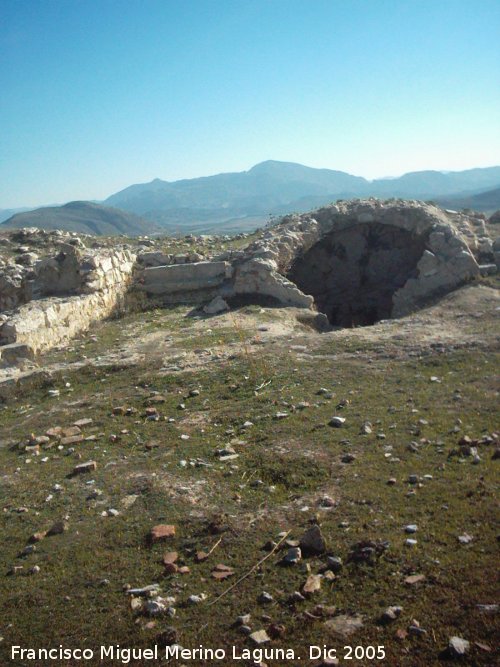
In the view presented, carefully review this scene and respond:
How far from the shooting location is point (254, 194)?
284ft

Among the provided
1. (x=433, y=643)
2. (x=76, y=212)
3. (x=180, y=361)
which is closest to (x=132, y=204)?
(x=76, y=212)

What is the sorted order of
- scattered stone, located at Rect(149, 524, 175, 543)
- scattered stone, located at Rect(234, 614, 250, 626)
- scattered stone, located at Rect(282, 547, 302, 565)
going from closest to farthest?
scattered stone, located at Rect(234, 614, 250, 626) → scattered stone, located at Rect(282, 547, 302, 565) → scattered stone, located at Rect(149, 524, 175, 543)

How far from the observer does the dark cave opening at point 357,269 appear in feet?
43.1

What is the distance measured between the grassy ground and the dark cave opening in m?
5.37

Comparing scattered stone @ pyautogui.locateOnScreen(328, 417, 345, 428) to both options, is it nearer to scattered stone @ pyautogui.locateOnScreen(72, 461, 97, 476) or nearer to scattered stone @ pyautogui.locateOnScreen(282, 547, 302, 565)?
scattered stone @ pyautogui.locateOnScreen(282, 547, 302, 565)

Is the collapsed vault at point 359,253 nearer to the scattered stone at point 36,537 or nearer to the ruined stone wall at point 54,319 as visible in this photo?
the ruined stone wall at point 54,319

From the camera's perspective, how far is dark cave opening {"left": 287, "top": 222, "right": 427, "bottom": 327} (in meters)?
13.1

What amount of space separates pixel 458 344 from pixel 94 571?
5819 mm

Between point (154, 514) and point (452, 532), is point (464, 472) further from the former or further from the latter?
point (154, 514)

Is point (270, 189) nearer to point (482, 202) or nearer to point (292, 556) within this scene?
point (482, 202)

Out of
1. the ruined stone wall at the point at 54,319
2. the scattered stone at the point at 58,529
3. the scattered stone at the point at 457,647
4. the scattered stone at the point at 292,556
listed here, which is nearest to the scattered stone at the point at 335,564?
the scattered stone at the point at 292,556

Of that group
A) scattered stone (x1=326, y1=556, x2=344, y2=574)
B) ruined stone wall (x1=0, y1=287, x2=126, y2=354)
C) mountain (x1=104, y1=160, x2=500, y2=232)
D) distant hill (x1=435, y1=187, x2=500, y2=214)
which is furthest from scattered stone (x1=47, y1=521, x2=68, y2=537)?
mountain (x1=104, y1=160, x2=500, y2=232)

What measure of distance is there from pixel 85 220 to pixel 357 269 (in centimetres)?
3745

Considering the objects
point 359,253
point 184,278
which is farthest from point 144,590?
point 359,253
